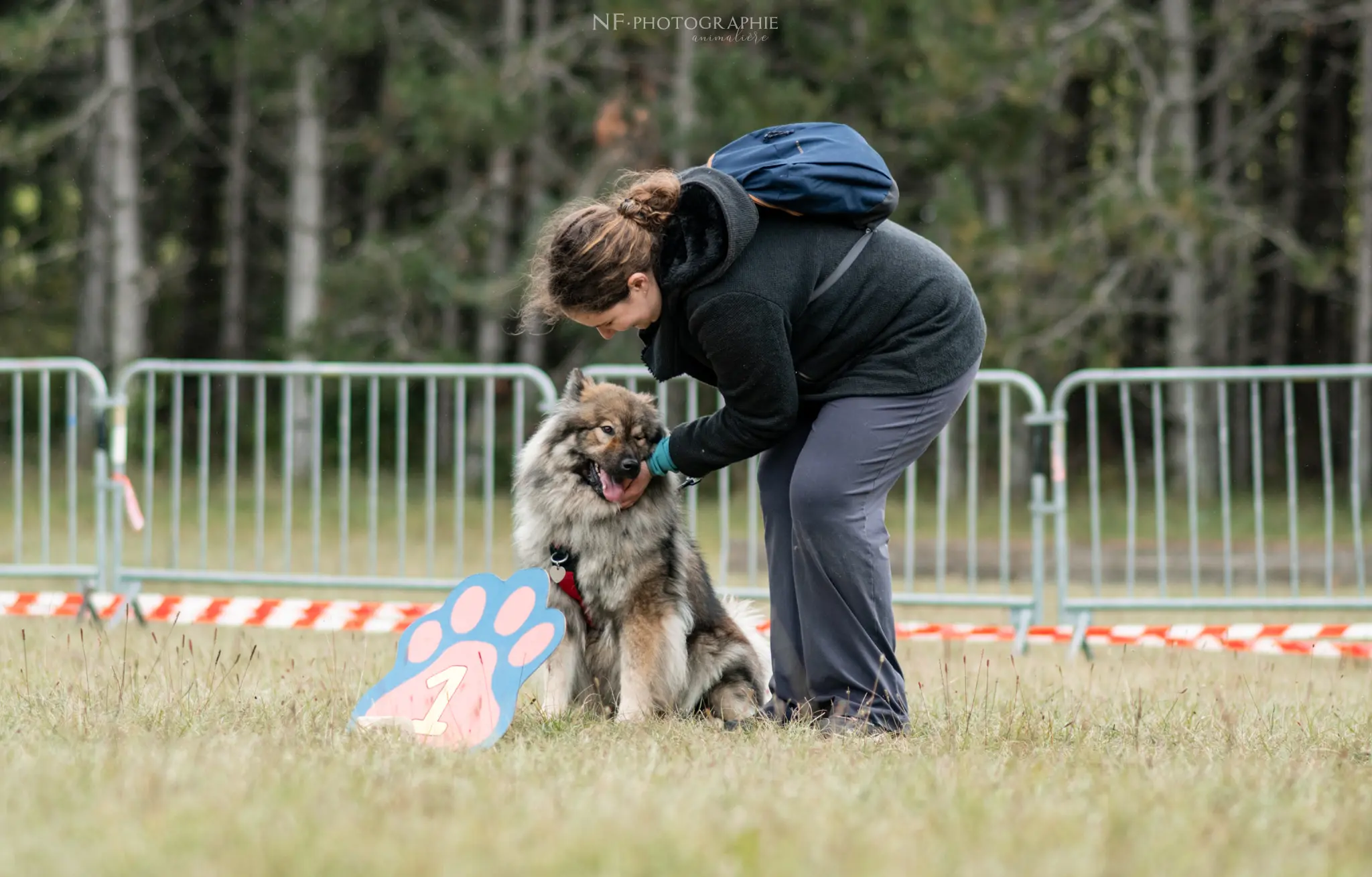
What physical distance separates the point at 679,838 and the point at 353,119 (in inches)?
844

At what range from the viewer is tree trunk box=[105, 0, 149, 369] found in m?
18.3

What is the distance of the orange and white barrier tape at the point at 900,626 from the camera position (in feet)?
20.8

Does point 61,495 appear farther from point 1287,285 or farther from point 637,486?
point 1287,285

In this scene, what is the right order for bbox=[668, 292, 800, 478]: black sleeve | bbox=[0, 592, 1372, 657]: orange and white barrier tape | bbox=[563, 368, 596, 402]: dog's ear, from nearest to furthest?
bbox=[668, 292, 800, 478]: black sleeve, bbox=[563, 368, 596, 402]: dog's ear, bbox=[0, 592, 1372, 657]: orange and white barrier tape

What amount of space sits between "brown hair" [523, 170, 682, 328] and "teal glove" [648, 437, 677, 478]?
552mm

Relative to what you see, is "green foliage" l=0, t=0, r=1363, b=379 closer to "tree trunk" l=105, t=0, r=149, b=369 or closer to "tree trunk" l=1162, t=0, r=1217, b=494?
"tree trunk" l=1162, t=0, r=1217, b=494

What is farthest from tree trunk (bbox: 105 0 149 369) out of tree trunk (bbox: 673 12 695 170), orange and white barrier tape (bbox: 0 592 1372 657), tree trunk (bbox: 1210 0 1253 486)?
tree trunk (bbox: 1210 0 1253 486)

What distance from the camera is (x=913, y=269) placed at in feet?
13.4

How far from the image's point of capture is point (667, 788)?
309cm

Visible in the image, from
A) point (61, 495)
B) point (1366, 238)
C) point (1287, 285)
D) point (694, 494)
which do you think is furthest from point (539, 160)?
point (694, 494)

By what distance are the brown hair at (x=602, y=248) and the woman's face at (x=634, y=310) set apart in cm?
2

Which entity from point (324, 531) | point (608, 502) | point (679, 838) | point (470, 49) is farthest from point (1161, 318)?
point (679, 838)

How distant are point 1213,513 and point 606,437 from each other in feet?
27.3

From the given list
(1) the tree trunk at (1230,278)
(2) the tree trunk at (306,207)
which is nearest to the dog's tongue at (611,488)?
(1) the tree trunk at (1230,278)
